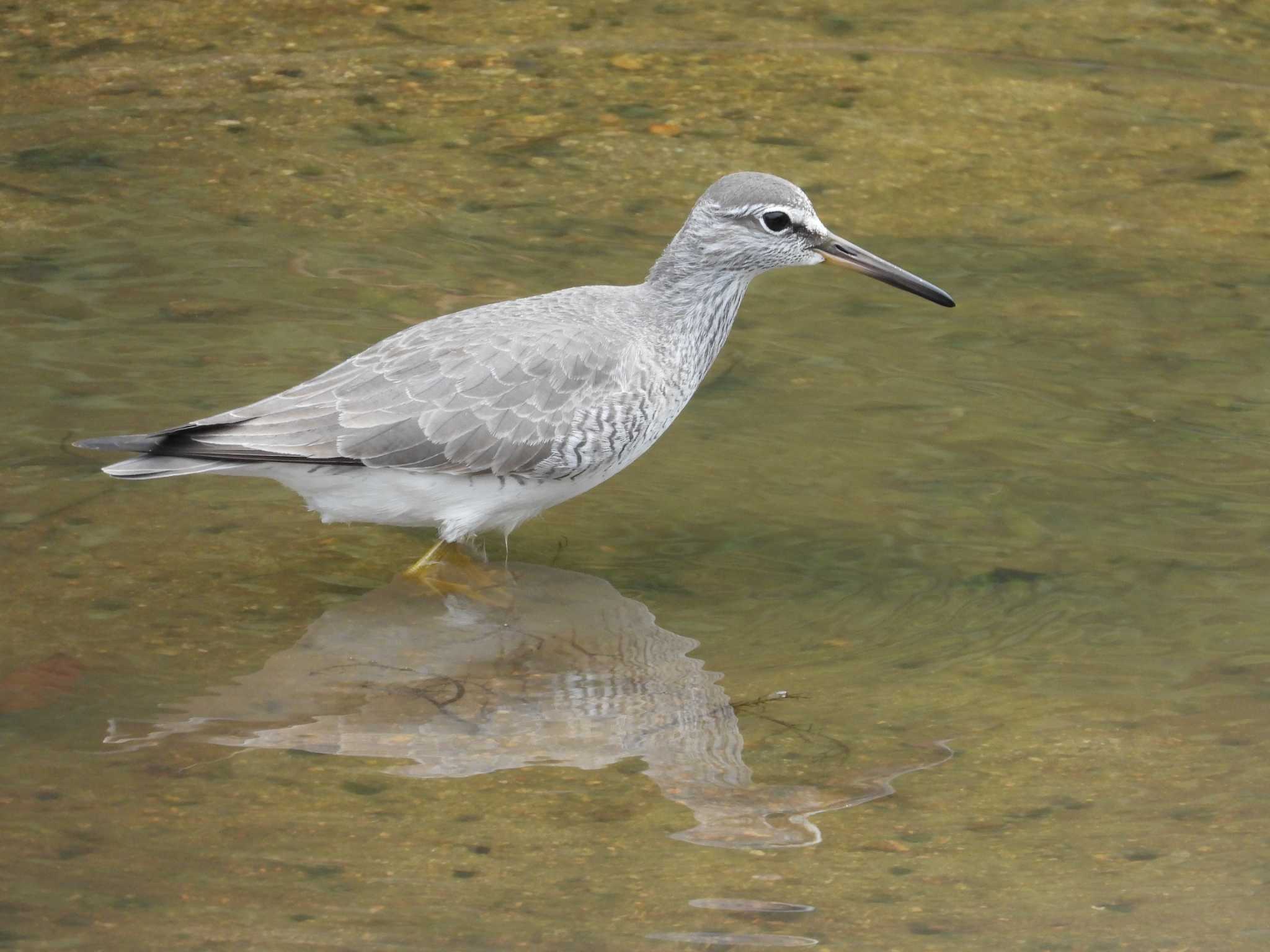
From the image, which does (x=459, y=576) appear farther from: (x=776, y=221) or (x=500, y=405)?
(x=776, y=221)

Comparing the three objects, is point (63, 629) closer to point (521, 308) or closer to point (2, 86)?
point (521, 308)

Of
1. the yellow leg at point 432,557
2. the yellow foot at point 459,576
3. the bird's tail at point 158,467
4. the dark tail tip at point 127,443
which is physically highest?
the dark tail tip at point 127,443

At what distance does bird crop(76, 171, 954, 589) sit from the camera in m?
6.95

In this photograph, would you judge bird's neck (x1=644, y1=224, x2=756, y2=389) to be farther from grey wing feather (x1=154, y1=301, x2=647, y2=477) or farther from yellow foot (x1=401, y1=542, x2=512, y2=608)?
yellow foot (x1=401, y1=542, x2=512, y2=608)

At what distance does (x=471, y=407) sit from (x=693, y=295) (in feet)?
3.63

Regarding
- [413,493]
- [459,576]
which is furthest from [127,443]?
[459,576]

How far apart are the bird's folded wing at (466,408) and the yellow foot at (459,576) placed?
522 mm

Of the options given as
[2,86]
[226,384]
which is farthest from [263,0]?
[226,384]

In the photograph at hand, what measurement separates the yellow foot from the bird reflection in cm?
4

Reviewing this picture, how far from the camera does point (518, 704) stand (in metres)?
6.54

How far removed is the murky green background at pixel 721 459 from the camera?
551 centimetres

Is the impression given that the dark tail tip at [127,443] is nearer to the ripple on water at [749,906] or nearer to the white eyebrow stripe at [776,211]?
the white eyebrow stripe at [776,211]

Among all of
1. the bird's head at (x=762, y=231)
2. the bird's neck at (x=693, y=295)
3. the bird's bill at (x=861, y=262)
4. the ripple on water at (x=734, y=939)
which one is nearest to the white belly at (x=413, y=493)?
the bird's neck at (x=693, y=295)

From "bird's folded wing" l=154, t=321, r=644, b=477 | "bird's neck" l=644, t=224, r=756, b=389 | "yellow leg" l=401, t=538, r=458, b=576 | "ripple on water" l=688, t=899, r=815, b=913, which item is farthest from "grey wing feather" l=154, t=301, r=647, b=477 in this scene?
"ripple on water" l=688, t=899, r=815, b=913
